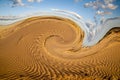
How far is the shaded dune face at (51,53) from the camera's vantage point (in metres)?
6.13

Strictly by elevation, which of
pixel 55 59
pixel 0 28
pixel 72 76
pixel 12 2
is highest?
pixel 12 2

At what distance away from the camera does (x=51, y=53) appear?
6.27 meters

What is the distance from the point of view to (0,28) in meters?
6.24

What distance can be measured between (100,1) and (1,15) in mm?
2675

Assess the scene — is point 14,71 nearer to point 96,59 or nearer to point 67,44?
point 67,44

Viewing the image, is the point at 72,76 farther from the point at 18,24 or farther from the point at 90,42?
the point at 18,24

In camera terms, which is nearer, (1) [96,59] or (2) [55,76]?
(2) [55,76]

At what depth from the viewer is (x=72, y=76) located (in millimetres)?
6102

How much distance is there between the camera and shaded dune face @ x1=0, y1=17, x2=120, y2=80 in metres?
6.13

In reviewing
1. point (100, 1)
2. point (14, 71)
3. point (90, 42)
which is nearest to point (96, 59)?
point (90, 42)

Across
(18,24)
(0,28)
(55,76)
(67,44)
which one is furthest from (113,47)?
(0,28)

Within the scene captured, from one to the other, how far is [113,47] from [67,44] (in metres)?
1.32

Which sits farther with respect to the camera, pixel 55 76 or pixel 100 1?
pixel 100 1

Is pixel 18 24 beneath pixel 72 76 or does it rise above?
above
